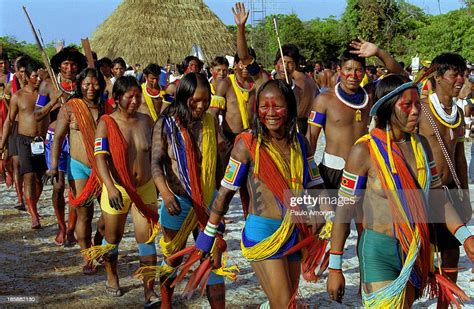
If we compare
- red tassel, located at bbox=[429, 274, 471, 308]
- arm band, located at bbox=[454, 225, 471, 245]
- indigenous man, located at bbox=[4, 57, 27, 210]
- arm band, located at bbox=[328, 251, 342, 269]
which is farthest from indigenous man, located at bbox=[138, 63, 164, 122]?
arm band, located at bbox=[454, 225, 471, 245]

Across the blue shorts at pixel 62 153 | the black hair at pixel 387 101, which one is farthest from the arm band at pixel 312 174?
the blue shorts at pixel 62 153

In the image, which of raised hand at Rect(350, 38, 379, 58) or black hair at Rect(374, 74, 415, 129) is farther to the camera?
raised hand at Rect(350, 38, 379, 58)

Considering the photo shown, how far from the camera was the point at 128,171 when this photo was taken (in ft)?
18.4

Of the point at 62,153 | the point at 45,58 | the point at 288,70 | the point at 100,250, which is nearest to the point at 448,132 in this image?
the point at 100,250

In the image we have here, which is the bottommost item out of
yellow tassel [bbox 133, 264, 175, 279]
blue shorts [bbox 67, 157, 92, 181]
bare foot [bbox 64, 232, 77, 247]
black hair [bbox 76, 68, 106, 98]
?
bare foot [bbox 64, 232, 77, 247]

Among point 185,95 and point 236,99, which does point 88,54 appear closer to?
point 236,99

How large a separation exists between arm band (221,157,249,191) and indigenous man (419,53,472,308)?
1761mm

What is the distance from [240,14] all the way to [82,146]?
214cm

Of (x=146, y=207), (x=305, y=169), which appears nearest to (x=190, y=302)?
(x=146, y=207)

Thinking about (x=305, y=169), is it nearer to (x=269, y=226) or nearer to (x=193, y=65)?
(x=269, y=226)

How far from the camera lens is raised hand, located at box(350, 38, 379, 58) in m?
5.36

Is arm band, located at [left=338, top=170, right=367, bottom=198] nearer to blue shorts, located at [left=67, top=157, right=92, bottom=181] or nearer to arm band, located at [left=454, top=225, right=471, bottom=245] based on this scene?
arm band, located at [left=454, top=225, right=471, bottom=245]

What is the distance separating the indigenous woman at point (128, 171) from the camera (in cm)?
554

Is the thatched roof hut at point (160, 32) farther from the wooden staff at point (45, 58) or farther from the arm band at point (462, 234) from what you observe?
the arm band at point (462, 234)
